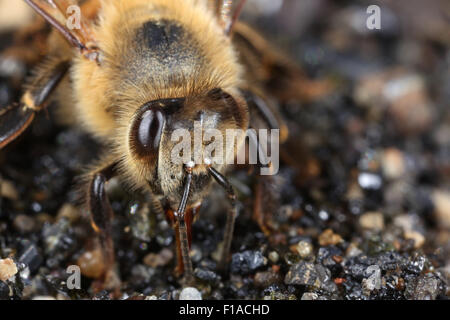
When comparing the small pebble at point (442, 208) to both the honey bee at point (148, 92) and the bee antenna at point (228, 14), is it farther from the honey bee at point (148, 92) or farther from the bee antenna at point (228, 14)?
the bee antenna at point (228, 14)

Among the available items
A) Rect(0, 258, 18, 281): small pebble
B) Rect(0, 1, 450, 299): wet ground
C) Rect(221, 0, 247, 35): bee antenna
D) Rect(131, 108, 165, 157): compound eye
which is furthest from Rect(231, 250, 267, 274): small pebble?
Rect(221, 0, 247, 35): bee antenna

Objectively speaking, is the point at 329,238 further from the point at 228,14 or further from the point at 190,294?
the point at 228,14

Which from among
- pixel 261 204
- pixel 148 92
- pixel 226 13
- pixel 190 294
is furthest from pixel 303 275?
pixel 226 13

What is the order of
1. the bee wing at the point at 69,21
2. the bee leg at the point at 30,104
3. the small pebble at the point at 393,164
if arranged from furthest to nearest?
the small pebble at the point at 393,164 < the bee leg at the point at 30,104 < the bee wing at the point at 69,21

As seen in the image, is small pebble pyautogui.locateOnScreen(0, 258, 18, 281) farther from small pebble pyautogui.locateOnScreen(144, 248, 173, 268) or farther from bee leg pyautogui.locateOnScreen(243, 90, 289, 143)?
bee leg pyautogui.locateOnScreen(243, 90, 289, 143)

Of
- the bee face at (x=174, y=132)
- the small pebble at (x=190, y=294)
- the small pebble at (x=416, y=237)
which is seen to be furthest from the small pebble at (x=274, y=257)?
the small pebble at (x=416, y=237)

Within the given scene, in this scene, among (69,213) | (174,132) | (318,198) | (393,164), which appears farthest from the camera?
(393,164)
